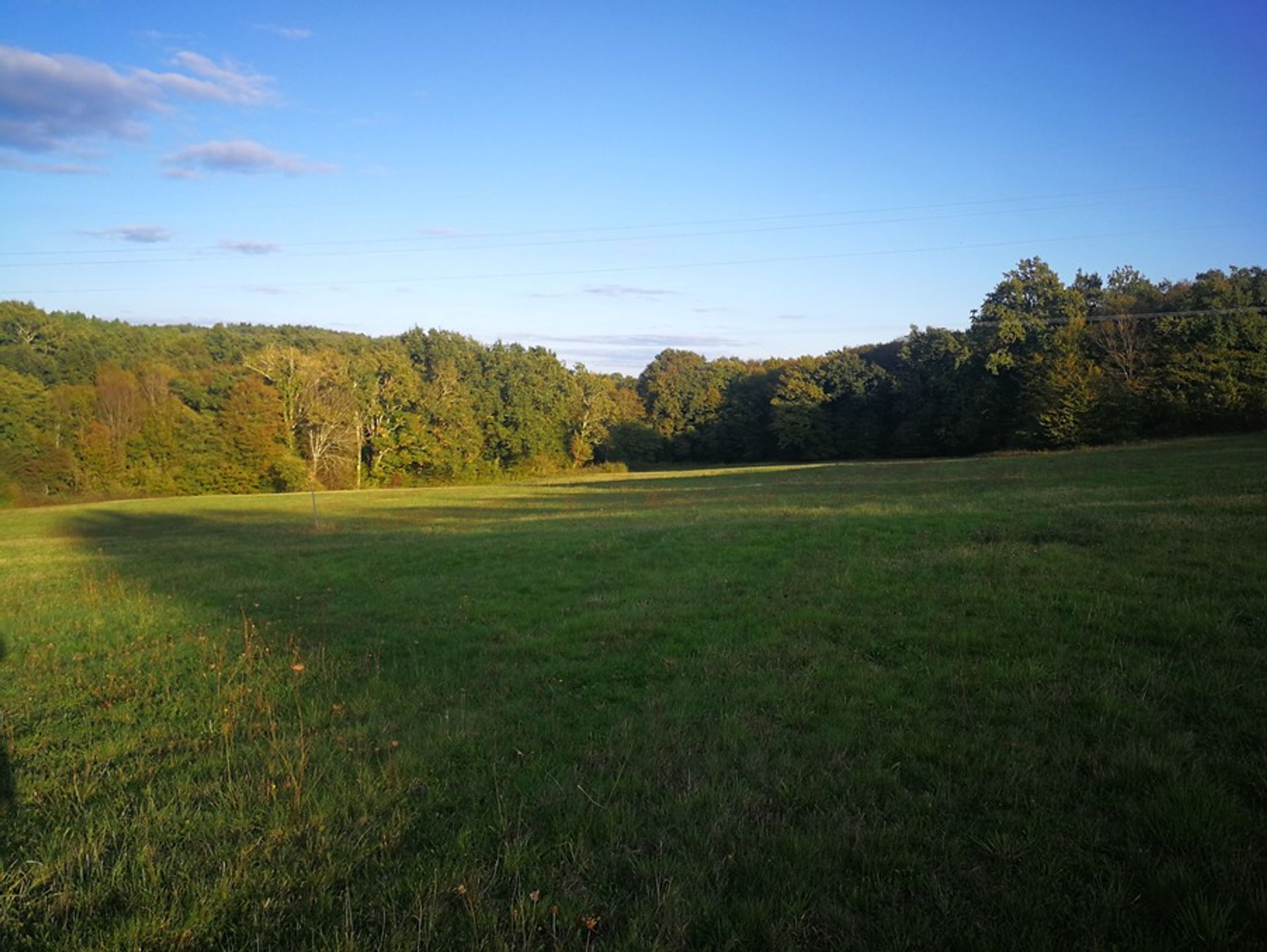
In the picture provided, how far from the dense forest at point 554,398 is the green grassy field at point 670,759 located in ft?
102

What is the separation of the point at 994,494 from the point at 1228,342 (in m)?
42.4

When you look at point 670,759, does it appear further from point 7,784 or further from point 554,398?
point 554,398

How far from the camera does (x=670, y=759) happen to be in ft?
16.4

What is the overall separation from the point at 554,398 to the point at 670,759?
90.0 meters

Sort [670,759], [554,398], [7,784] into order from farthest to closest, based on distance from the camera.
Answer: [554,398], [670,759], [7,784]

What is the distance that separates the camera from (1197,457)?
2959cm

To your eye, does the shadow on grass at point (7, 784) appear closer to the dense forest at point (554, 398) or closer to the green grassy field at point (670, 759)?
the green grassy field at point (670, 759)

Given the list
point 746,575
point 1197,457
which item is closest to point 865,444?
point 1197,457

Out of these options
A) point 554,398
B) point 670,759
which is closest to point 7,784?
point 670,759

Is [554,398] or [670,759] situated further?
[554,398]

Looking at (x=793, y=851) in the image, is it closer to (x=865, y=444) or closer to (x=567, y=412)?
(x=865, y=444)

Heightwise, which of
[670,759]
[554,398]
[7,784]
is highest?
[554,398]

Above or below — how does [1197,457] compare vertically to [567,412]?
below

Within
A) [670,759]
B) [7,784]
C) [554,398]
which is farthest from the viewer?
[554,398]
